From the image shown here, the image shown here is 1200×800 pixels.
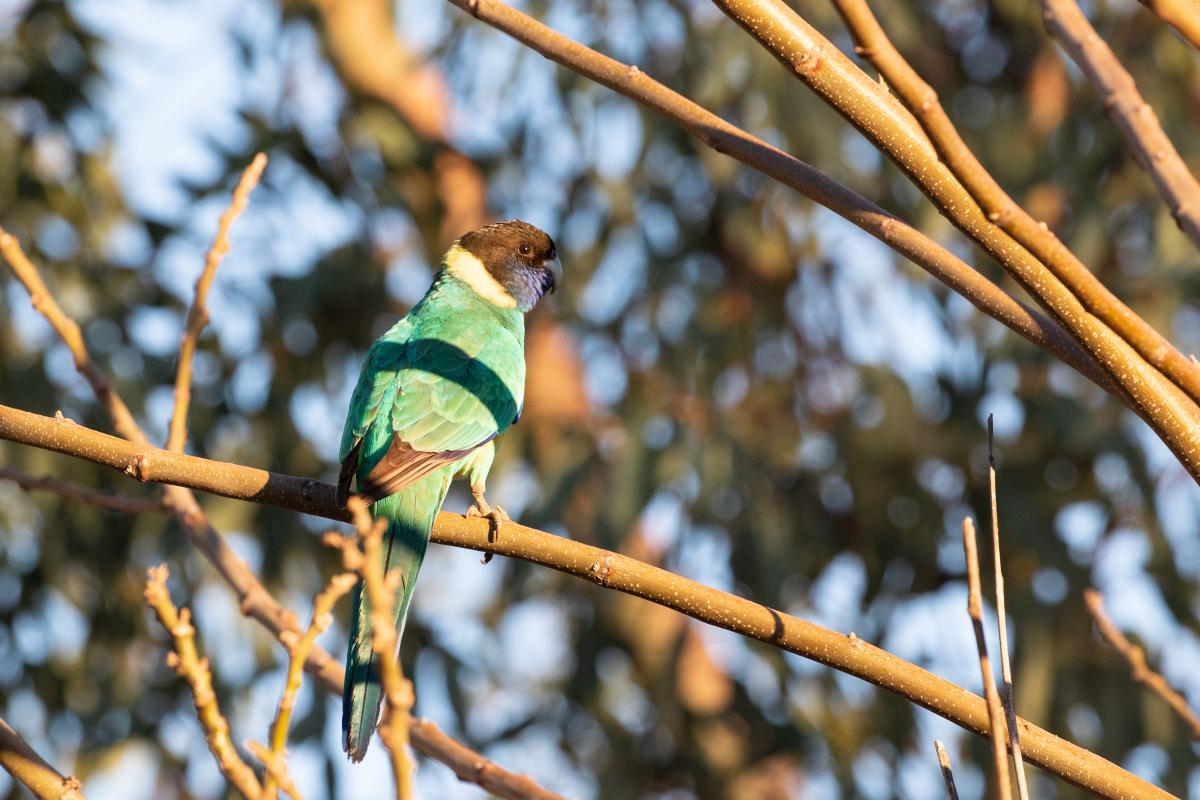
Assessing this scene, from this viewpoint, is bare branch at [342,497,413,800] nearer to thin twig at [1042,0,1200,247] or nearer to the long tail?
thin twig at [1042,0,1200,247]

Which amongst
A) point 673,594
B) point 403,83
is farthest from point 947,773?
point 403,83

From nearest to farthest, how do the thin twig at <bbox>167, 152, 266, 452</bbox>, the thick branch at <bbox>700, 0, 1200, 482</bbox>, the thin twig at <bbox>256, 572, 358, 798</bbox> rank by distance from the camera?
1. the thin twig at <bbox>256, 572, 358, 798</bbox>
2. the thick branch at <bbox>700, 0, 1200, 482</bbox>
3. the thin twig at <bbox>167, 152, 266, 452</bbox>

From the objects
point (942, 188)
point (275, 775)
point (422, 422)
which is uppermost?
point (422, 422)

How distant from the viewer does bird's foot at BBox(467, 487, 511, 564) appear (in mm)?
2202

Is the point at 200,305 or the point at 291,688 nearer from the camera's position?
the point at 291,688

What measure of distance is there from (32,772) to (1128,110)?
1.59 meters

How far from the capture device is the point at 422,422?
311 cm

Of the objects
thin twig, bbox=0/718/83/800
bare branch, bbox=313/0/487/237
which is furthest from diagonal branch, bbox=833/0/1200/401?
bare branch, bbox=313/0/487/237

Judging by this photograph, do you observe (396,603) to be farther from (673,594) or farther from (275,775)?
(275,775)

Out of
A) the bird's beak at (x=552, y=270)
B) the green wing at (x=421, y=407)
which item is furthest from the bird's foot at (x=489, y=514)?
the bird's beak at (x=552, y=270)

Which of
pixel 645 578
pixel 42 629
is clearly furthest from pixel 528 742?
pixel 645 578

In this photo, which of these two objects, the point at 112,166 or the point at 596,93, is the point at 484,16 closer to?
the point at 596,93

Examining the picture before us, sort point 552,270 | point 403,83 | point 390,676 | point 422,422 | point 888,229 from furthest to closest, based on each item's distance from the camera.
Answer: point 403,83, point 552,270, point 422,422, point 888,229, point 390,676

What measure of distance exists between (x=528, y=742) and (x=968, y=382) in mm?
2322
